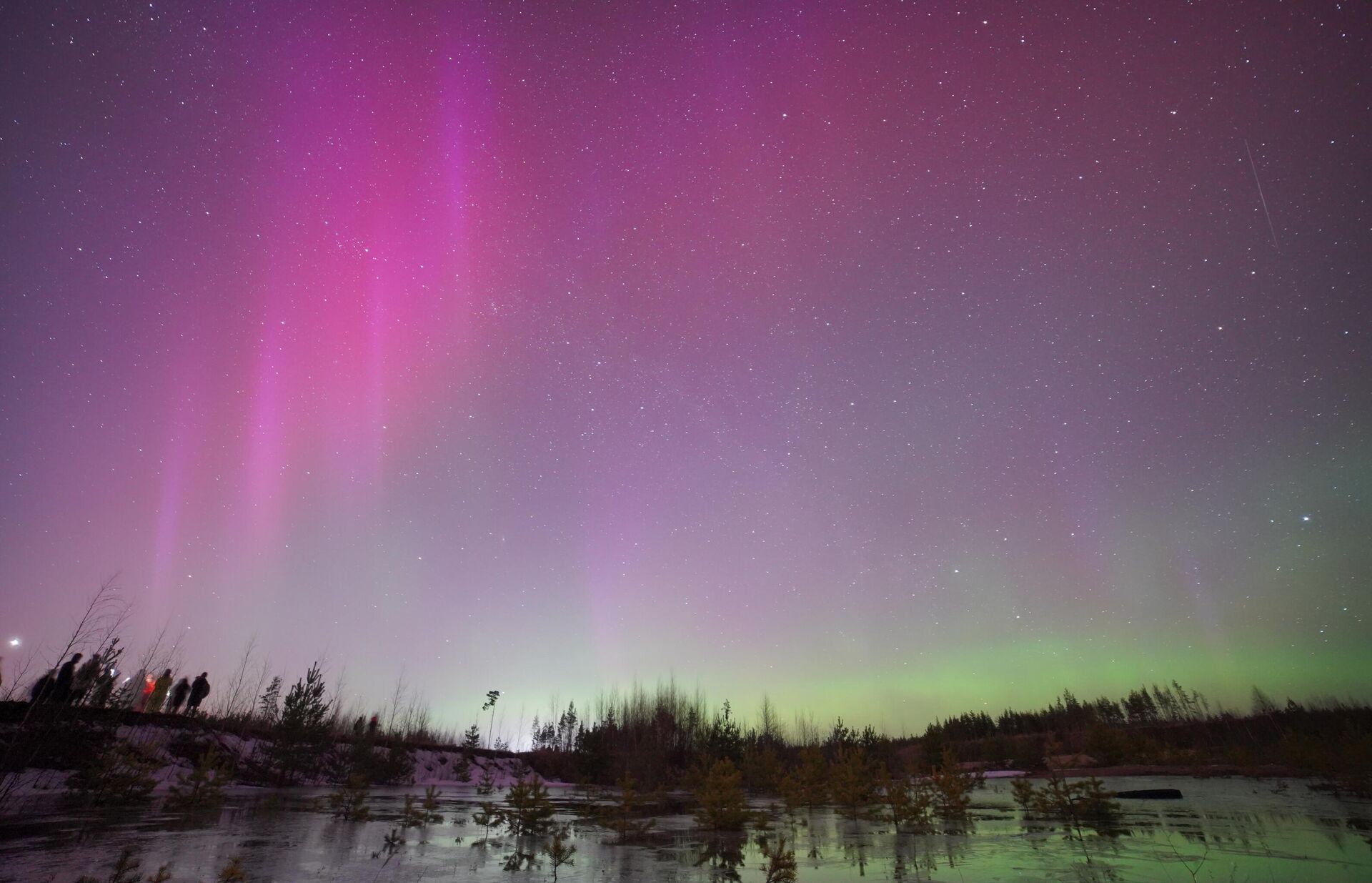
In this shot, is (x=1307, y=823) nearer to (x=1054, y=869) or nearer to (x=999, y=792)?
(x=1054, y=869)

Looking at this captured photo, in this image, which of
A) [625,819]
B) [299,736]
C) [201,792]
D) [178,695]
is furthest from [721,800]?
[178,695]

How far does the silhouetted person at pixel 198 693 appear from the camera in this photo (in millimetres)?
29891

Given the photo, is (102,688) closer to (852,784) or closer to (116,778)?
(116,778)

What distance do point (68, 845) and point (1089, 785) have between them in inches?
791

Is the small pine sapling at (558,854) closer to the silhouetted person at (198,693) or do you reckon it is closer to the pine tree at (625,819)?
the pine tree at (625,819)

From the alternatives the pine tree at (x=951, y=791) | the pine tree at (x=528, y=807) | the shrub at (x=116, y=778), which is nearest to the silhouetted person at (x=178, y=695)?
the shrub at (x=116, y=778)

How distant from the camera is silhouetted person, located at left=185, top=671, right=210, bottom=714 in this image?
2989cm

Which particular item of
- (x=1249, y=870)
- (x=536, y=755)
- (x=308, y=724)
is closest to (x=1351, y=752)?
(x=1249, y=870)

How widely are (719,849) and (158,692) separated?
3136 centimetres

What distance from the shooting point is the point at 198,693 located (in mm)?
30156

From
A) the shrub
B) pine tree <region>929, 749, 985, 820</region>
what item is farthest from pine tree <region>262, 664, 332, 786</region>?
pine tree <region>929, 749, 985, 820</region>

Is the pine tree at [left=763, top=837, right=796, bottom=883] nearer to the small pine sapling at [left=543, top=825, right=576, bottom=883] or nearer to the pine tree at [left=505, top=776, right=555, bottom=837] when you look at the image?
the small pine sapling at [left=543, top=825, right=576, bottom=883]

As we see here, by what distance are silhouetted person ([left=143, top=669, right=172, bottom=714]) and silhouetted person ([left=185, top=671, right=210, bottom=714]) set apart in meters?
1.67

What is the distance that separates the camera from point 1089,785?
1384cm
